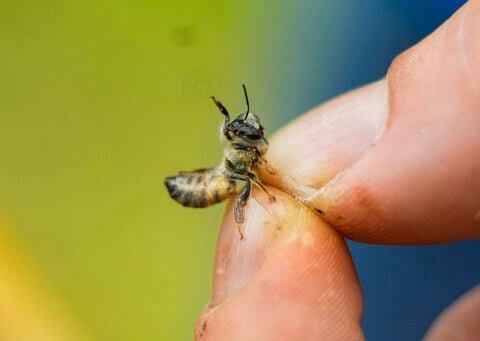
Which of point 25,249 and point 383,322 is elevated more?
point 25,249

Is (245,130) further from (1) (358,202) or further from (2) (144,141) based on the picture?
(2) (144,141)

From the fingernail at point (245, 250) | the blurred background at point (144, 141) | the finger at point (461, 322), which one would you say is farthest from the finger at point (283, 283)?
the blurred background at point (144, 141)

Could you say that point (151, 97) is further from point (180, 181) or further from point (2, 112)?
point (180, 181)

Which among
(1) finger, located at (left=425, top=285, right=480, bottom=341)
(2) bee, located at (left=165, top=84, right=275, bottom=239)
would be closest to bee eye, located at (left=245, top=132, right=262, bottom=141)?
(2) bee, located at (left=165, top=84, right=275, bottom=239)

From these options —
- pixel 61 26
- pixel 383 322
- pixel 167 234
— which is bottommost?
pixel 383 322

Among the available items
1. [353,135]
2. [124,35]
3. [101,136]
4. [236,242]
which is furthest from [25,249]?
[353,135]

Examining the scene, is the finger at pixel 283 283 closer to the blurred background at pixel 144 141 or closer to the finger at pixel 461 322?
the finger at pixel 461 322

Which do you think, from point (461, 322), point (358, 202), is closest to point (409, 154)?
point (358, 202)
